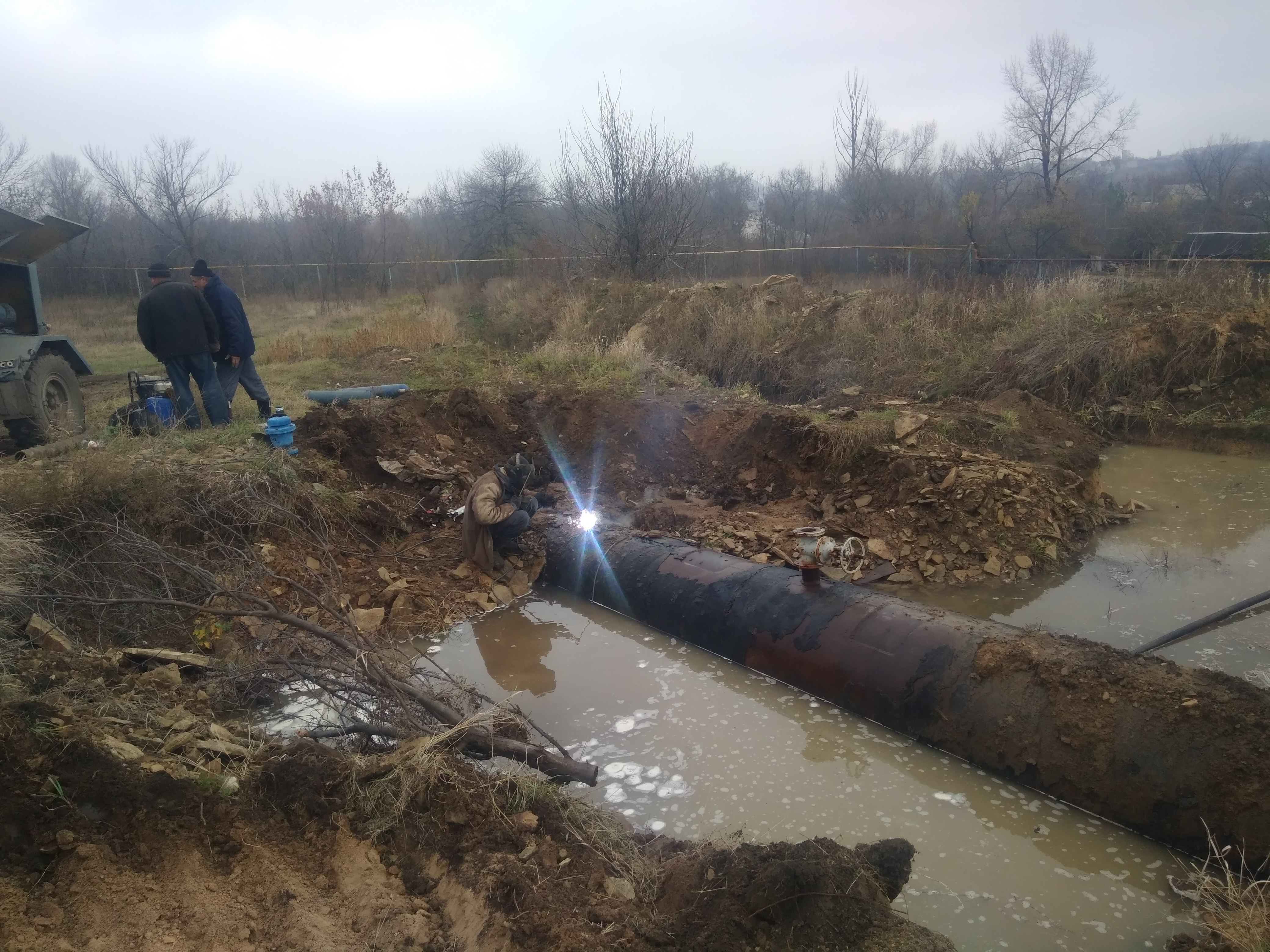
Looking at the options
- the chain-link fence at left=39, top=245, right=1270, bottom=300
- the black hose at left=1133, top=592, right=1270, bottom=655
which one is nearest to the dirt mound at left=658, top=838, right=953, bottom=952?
the black hose at left=1133, top=592, right=1270, bottom=655

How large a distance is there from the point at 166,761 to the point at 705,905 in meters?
2.25

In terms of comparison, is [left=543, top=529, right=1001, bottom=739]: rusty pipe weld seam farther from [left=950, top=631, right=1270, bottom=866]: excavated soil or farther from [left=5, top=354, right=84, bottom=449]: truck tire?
[left=5, top=354, right=84, bottom=449]: truck tire

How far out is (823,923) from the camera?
2658 mm

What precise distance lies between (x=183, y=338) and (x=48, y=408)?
5.57ft

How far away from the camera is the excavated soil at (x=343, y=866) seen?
2564mm

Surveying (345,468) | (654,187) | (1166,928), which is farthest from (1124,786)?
(654,187)

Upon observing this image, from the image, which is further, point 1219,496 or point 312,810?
point 1219,496

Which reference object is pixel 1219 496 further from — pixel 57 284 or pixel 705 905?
pixel 57 284

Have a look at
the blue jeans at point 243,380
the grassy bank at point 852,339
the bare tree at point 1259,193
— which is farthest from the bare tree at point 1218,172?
the blue jeans at point 243,380

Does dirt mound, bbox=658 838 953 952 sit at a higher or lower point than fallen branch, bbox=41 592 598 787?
lower

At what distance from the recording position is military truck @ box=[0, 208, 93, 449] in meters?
8.00

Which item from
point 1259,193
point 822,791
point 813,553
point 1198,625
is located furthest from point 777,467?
point 1259,193

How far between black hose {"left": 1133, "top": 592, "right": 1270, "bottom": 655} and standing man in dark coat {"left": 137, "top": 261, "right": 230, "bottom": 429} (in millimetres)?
8736

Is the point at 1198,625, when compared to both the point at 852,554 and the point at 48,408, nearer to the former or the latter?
the point at 852,554
